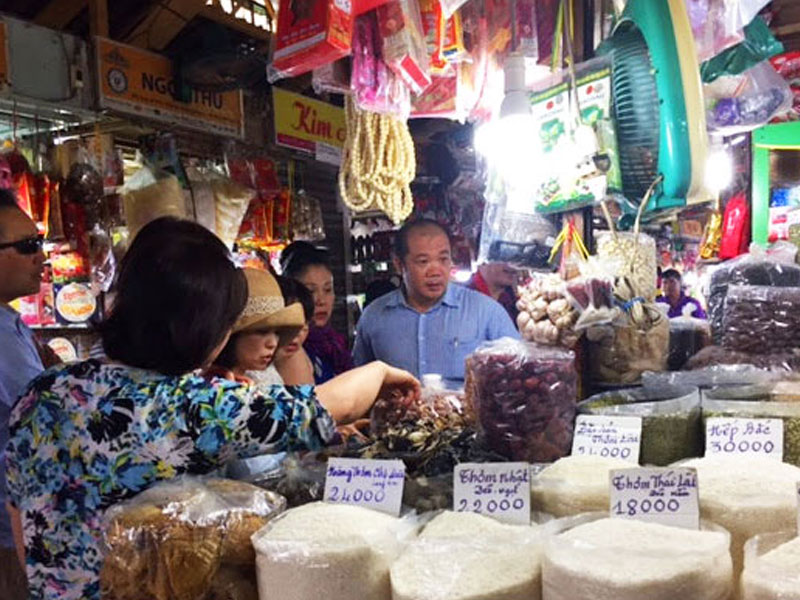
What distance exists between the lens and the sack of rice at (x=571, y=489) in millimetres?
1022

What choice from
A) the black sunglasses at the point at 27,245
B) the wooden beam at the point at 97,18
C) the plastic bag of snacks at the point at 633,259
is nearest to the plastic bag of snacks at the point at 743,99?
the plastic bag of snacks at the point at 633,259

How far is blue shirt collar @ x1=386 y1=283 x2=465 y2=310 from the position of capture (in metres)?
2.99

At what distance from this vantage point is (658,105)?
1479 millimetres

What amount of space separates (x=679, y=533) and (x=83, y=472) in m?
0.95

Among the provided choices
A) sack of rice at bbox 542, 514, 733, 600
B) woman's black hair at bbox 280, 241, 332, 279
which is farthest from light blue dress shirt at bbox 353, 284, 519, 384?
sack of rice at bbox 542, 514, 733, 600

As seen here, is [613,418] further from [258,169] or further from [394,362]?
[258,169]

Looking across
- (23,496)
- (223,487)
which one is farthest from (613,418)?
(23,496)

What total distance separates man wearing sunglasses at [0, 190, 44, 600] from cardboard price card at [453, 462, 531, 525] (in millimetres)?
1600

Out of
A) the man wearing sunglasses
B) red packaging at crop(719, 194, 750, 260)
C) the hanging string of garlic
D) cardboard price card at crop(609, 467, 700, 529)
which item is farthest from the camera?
red packaging at crop(719, 194, 750, 260)

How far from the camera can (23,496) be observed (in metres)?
1.31

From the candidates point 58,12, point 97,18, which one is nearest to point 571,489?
point 97,18

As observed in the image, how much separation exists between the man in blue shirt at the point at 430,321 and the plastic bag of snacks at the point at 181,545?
192cm

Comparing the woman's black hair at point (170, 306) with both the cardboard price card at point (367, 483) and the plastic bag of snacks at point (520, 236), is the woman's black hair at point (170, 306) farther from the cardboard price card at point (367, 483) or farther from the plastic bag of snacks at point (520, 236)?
the plastic bag of snacks at point (520, 236)

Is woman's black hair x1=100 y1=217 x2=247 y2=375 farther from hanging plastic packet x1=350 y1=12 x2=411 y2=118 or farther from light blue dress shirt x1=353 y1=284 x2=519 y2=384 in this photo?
light blue dress shirt x1=353 y1=284 x2=519 y2=384
